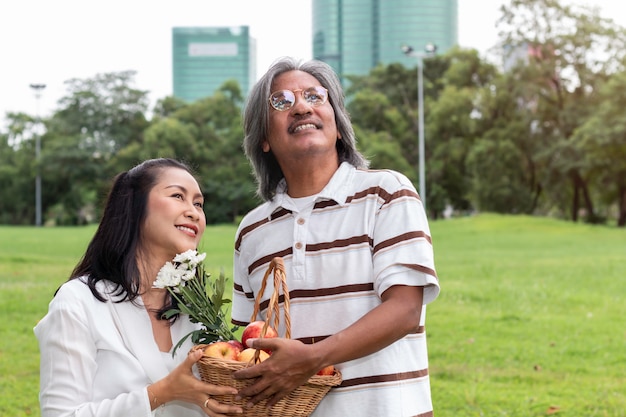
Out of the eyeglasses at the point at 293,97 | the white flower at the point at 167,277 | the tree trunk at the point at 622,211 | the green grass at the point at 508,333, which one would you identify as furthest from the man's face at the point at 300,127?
the tree trunk at the point at 622,211

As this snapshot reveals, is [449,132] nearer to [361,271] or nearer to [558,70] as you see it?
[558,70]

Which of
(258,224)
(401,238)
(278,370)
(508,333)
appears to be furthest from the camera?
(508,333)

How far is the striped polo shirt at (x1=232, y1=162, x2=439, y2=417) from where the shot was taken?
7.69 feet

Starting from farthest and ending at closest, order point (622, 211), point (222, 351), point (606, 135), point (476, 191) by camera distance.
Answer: point (476, 191) → point (622, 211) → point (606, 135) → point (222, 351)

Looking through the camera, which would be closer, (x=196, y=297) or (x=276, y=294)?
(x=276, y=294)

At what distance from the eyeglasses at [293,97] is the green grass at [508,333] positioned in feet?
12.8

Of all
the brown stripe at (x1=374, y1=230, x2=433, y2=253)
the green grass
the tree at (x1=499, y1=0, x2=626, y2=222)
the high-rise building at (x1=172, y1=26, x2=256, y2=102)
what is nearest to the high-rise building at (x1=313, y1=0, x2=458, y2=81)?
the high-rise building at (x1=172, y1=26, x2=256, y2=102)

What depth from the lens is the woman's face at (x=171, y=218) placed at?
8.38 feet

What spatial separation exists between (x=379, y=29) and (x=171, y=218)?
379ft

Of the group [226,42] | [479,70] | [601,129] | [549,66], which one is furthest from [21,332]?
[226,42]

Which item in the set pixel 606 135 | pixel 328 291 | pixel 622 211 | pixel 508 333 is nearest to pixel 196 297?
pixel 328 291

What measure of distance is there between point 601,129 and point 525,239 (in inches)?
370

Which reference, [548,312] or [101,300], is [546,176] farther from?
[101,300]

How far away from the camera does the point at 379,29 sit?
115 metres
